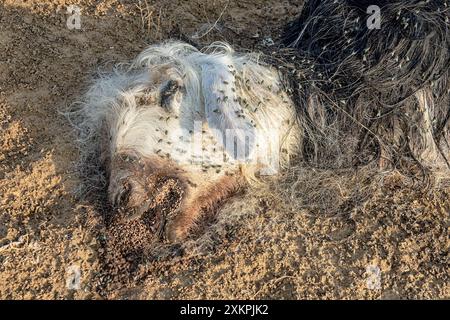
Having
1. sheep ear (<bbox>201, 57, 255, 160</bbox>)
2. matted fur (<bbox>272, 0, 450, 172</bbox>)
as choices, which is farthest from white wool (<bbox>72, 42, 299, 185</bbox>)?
matted fur (<bbox>272, 0, 450, 172</bbox>)

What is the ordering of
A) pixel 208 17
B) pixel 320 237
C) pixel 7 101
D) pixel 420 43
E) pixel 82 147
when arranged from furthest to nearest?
pixel 208 17, pixel 7 101, pixel 82 147, pixel 320 237, pixel 420 43

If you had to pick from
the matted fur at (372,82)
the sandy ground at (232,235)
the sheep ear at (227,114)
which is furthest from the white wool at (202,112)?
the sandy ground at (232,235)

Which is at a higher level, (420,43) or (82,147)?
(420,43)

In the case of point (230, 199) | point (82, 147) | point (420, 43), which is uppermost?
point (420, 43)

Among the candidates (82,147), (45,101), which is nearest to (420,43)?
(82,147)

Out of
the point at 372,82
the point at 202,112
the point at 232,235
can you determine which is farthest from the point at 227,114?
the point at 372,82

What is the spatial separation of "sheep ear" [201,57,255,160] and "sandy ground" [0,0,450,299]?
52 cm

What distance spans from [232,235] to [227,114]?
901 millimetres

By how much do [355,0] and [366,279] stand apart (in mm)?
2023

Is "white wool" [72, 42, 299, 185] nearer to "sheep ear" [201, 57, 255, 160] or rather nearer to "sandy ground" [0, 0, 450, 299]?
"sheep ear" [201, 57, 255, 160]

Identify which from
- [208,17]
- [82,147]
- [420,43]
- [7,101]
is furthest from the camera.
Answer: [208,17]

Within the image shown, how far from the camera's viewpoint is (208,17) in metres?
5.91

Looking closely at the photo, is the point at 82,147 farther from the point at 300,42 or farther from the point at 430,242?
the point at 430,242

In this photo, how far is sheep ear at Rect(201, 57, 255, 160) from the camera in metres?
4.00
